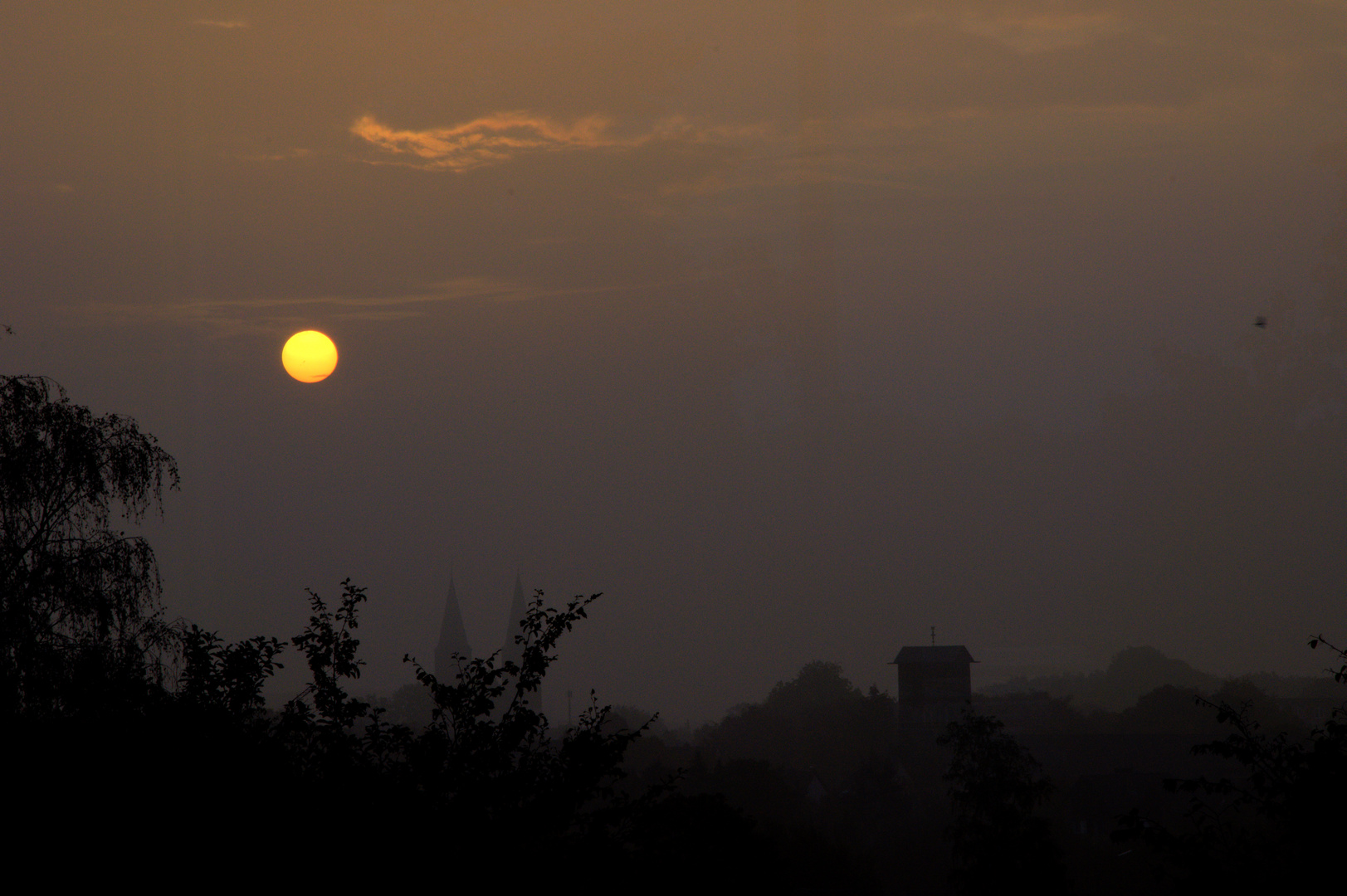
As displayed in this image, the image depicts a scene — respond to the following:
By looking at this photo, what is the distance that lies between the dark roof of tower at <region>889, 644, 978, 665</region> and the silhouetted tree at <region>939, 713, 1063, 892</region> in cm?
8516

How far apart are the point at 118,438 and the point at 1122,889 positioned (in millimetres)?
62691

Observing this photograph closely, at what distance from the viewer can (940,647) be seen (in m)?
136

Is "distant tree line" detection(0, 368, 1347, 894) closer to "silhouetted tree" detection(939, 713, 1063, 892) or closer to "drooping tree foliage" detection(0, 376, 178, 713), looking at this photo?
"drooping tree foliage" detection(0, 376, 178, 713)

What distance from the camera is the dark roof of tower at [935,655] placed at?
134500 mm

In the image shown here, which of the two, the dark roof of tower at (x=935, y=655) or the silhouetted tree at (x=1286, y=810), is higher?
the dark roof of tower at (x=935, y=655)

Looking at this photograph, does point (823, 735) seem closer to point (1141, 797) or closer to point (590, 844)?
point (1141, 797)

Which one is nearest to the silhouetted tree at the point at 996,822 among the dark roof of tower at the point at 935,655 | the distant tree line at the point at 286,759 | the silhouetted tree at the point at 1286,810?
the distant tree line at the point at 286,759

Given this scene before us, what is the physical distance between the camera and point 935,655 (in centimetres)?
13525

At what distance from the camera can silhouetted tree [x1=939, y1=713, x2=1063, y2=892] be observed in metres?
45.8

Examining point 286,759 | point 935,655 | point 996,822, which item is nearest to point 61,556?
point 286,759

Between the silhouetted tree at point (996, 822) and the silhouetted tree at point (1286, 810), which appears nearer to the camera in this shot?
the silhouetted tree at point (1286, 810)

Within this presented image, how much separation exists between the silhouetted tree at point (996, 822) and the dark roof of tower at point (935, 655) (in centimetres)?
8516

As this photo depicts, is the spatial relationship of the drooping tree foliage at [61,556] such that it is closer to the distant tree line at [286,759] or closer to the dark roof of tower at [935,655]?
the distant tree line at [286,759]

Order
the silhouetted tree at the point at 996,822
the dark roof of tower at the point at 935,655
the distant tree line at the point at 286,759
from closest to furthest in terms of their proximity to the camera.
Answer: the distant tree line at the point at 286,759
the silhouetted tree at the point at 996,822
the dark roof of tower at the point at 935,655
